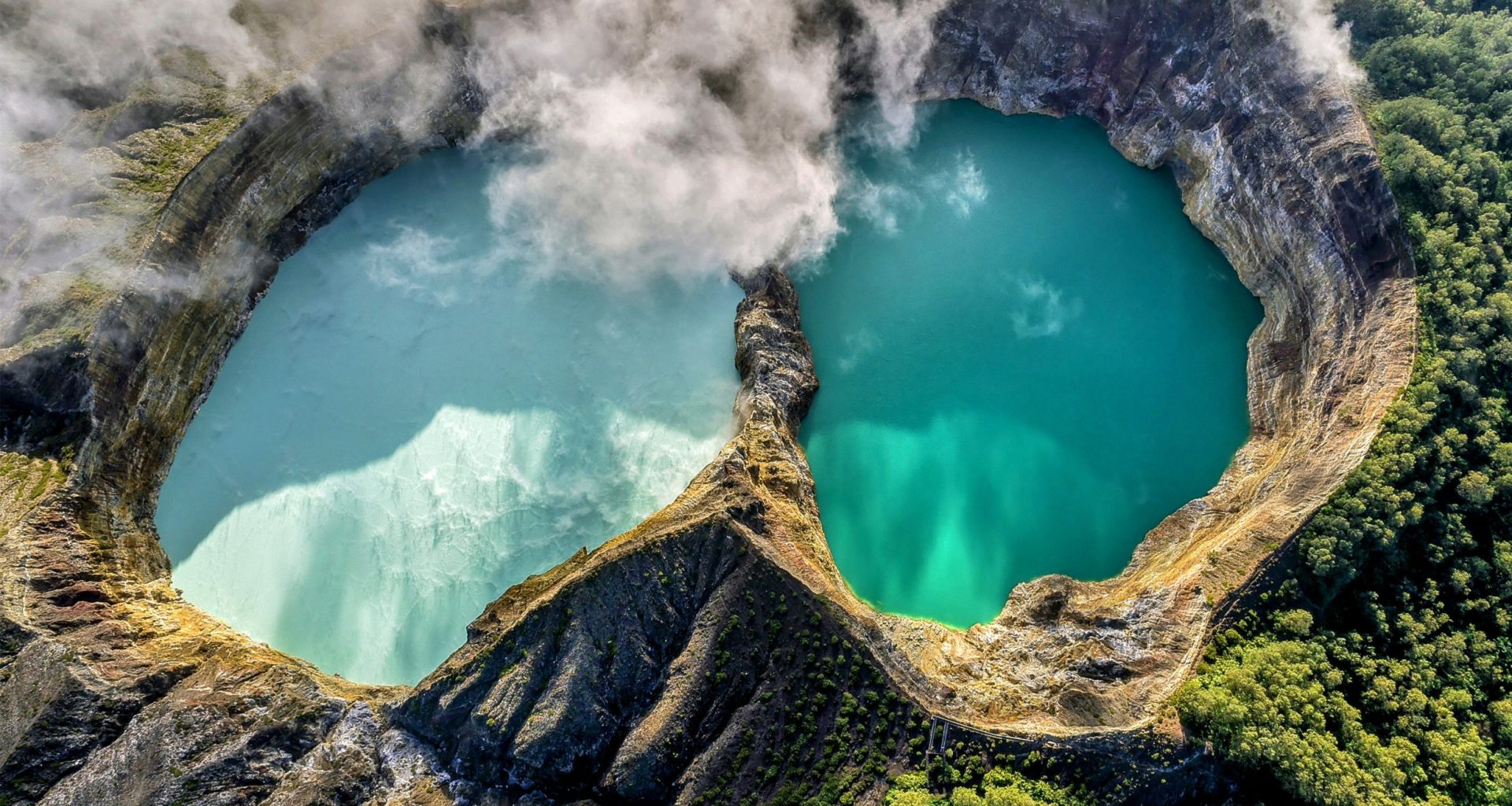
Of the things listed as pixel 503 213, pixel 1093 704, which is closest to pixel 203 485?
pixel 503 213

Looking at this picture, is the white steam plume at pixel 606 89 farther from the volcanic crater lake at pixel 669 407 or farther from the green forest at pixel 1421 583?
the green forest at pixel 1421 583

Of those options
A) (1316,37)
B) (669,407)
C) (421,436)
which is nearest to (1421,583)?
(1316,37)

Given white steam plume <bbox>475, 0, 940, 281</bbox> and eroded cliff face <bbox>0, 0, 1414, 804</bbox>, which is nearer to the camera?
eroded cliff face <bbox>0, 0, 1414, 804</bbox>

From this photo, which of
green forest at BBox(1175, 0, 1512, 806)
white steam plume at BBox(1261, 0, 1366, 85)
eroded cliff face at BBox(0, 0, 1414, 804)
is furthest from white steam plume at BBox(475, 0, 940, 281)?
green forest at BBox(1175, 0, 1512, 806)

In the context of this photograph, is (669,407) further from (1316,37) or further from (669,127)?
(1316,37)

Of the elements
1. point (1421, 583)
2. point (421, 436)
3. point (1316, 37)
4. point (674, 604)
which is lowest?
point (674, 604)

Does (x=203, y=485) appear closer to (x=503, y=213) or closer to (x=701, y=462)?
(x=503, y=213)

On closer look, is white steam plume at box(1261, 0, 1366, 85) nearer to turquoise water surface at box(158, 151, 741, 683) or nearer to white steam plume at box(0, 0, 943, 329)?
white steam plume at box(0, 0, 943, 329)
